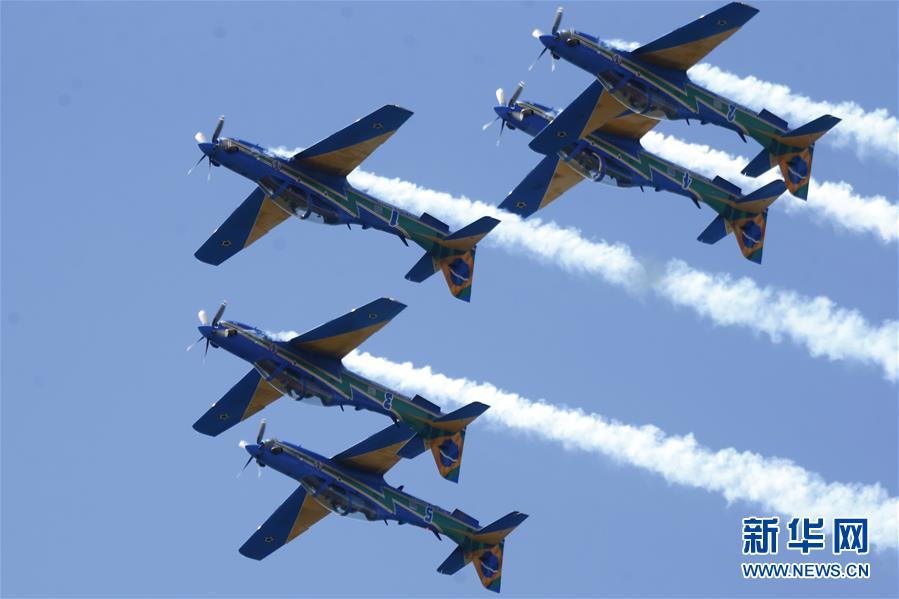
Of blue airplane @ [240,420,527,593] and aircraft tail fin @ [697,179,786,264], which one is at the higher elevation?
aircraft tail fin @ [697,179,786,264]

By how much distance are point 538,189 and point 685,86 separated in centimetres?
826

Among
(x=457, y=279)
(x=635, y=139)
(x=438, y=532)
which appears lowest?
(x=438, y=532)

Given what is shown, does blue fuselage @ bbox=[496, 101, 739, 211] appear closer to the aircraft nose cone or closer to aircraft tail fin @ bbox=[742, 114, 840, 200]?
aircraft tail fin @ bbox=[742, 114, 840, 200]

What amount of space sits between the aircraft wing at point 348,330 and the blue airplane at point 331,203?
3464 mm

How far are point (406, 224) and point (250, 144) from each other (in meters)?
6.65

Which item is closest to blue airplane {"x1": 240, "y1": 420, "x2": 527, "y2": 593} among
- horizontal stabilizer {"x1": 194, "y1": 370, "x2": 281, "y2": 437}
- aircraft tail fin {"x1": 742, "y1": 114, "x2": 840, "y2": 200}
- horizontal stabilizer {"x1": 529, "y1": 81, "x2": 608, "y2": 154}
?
horizontal stabilizer {"x1": 194, "y1": 370, "x2": 281, "y2": 437}

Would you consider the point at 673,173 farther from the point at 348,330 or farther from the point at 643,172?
the point at 348,330

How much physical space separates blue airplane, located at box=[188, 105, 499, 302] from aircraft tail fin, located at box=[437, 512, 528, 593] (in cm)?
860

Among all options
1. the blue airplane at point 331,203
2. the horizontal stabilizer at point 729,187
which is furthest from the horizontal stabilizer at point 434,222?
the horizontal stabilizer at point 729,187

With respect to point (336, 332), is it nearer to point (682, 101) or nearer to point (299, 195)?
point (299, 195)

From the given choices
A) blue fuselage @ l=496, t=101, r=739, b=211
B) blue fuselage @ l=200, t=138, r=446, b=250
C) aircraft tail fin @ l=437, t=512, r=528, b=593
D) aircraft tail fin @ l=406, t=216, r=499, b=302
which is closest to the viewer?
blue fuselage @ l=200, t=138, r=446, b=250

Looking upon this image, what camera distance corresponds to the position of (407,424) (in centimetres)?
9338

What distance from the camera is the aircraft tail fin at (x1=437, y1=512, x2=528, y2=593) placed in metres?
94.6

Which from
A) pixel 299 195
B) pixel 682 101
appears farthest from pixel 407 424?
pixel 682 101
